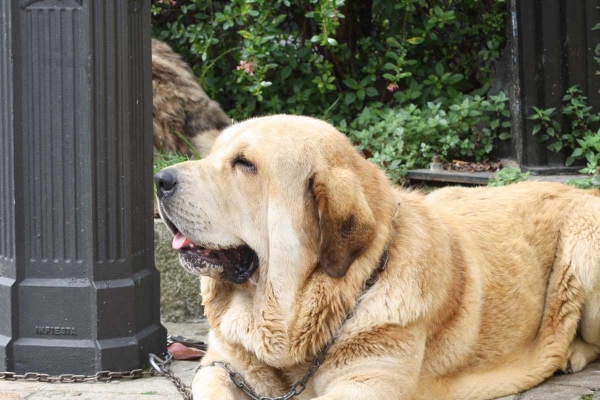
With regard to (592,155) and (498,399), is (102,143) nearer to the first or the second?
(498,399)

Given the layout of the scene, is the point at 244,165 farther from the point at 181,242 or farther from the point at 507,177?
the point at 507,177

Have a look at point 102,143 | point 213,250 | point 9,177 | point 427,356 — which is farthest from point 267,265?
point 9,177

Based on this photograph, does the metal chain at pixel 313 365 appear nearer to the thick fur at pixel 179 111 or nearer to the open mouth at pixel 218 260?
the open mouth at pixel 218 260

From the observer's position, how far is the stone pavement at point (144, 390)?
3.95 meters

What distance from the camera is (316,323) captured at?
347 cm

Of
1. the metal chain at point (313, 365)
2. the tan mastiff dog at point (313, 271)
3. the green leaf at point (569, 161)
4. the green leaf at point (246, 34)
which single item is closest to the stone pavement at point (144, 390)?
the tan mastiff dog at point (313, 271)

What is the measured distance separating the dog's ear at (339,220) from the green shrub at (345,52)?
3.56 metres

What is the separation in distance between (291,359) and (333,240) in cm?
49

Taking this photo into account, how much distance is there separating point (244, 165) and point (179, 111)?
3.24 meters

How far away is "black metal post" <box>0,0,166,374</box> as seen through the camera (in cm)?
419

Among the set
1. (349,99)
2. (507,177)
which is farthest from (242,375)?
(349,99)

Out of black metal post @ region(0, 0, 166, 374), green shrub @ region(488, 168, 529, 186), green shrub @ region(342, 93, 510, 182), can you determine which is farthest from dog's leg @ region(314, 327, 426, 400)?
green shrub @ region(342, 93, 510, 182)

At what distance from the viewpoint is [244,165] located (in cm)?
349

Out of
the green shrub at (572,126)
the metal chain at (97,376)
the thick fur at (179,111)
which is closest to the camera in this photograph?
the metal chain at (97,376)
